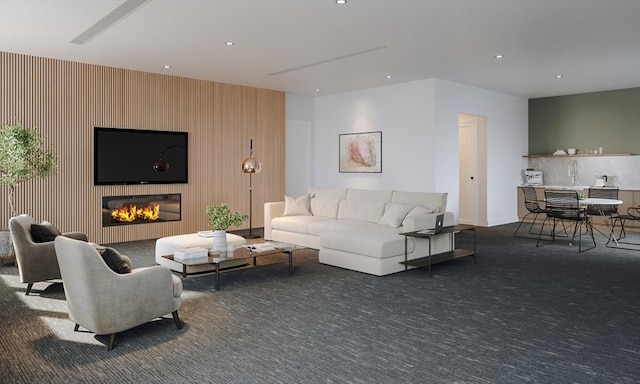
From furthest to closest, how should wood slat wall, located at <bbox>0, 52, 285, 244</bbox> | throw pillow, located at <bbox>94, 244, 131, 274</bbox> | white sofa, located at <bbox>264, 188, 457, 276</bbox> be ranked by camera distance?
1. wood slat wall, located at <bbox>0, 52, 285, 244</bbox>
2. white sofa, located at <bbox>264, 188, 457, 276</bbox>
3. throw pillow, located at <bbox>94, 244, 131, 274</bbox>

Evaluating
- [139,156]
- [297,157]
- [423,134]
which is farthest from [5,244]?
[423,134]

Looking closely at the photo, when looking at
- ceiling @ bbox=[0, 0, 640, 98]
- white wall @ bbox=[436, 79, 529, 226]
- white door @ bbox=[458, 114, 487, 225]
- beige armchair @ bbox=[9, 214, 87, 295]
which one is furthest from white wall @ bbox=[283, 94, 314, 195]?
beige armchair @ bbox=[9, 214, 87, 295]

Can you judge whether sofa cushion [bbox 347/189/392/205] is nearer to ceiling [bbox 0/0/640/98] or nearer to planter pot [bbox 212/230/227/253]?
ceiling [bbox 0/0/640/98]

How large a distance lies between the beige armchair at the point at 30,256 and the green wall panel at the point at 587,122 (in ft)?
35.6

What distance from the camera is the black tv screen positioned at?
8.05m

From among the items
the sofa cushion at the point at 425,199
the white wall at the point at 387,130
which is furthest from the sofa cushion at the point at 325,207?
the white wall at the point at 387,130

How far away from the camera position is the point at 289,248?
19.1 feet

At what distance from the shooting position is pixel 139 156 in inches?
333

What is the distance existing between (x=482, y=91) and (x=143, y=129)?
23.2ft

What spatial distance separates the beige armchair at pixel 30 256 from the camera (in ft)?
16.2

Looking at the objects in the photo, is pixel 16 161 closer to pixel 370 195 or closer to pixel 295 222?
pixel 295 222

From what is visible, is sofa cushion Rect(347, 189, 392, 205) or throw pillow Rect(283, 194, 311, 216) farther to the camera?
throw pillow Rect(283, 194, 311, 216)

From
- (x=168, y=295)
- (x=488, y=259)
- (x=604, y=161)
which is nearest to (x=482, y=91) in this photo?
(x=604, y=161)

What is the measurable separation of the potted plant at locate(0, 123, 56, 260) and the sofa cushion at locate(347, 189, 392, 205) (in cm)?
470
